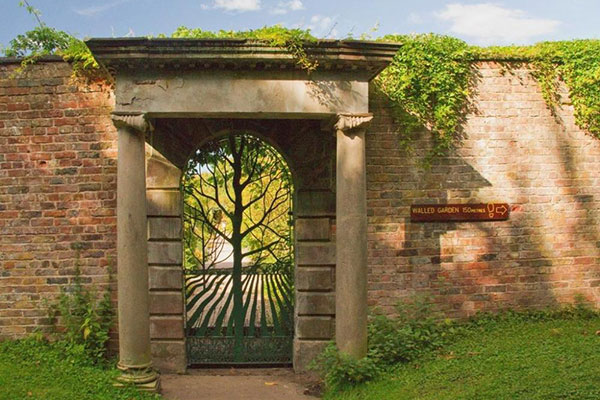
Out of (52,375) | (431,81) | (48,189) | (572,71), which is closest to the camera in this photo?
(52,375)

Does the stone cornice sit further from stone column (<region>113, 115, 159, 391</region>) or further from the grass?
the grass

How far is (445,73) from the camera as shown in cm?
687

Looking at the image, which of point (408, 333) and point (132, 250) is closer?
point (132, 250)

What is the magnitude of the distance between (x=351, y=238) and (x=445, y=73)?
2.82 metres

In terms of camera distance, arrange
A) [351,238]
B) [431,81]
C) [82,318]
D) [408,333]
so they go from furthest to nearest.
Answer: [431,81] → [82,318] → [408,333] → [351,238]

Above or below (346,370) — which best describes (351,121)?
above

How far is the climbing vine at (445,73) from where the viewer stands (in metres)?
6.78

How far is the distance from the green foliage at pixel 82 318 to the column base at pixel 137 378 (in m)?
0.89

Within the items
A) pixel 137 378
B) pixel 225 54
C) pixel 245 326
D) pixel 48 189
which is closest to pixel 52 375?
pixel 137 378

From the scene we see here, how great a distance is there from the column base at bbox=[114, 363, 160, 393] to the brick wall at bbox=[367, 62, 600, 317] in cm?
302

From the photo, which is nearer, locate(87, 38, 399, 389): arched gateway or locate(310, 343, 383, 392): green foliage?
locate(87, 38, 399, 389): arched gateway

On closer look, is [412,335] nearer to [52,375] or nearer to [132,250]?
[132,250]

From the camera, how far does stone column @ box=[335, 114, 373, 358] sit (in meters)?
5.73

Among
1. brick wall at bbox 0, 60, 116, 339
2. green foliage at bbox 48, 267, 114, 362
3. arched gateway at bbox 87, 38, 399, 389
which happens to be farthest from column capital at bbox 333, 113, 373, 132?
green foliage at bbox 48, 267, 114, 362
